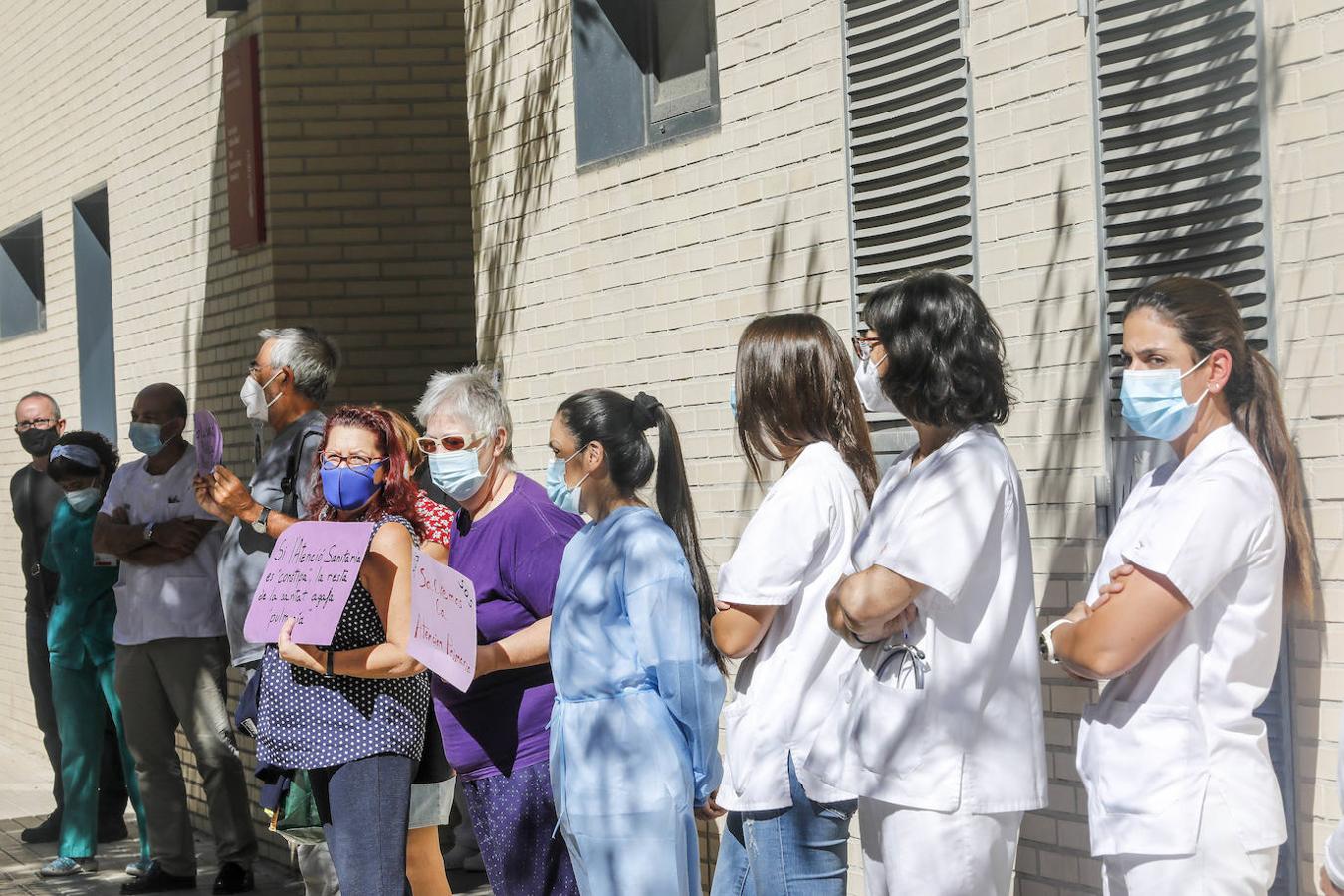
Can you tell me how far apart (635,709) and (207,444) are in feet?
8.97

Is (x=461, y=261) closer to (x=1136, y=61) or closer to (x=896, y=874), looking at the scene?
(x=1136, y=61)

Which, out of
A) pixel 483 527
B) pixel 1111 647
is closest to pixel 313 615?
pixel 483 527

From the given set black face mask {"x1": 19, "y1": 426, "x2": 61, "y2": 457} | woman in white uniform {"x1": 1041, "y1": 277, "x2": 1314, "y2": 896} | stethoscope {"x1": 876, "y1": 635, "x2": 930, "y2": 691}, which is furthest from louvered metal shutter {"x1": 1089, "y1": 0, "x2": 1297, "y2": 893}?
black face mask {"x1": 19, "y1": 426, "x2": 61, "y2": 457}

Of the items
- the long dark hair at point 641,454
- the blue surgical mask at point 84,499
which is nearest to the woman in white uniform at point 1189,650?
the long dark hair at point 641,454

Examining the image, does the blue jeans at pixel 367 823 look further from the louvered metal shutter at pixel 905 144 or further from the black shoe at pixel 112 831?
the black shoe at pixel 112 831

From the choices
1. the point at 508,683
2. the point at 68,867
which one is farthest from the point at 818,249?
the point at 68,867

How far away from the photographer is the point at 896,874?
3.53 m

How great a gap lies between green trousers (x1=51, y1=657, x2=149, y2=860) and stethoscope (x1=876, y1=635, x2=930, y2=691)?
6.00 m

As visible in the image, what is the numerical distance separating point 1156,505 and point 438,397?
2448 mm

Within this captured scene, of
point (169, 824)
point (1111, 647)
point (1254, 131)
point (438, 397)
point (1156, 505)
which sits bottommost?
point (169, 824)

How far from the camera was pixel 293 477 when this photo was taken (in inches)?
258

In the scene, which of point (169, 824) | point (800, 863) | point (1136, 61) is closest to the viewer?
point (800, 863)

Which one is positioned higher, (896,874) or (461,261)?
(461,261)

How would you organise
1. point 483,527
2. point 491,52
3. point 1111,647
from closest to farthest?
1. point 1111,647
2. point 483,527
3. point 491,52
